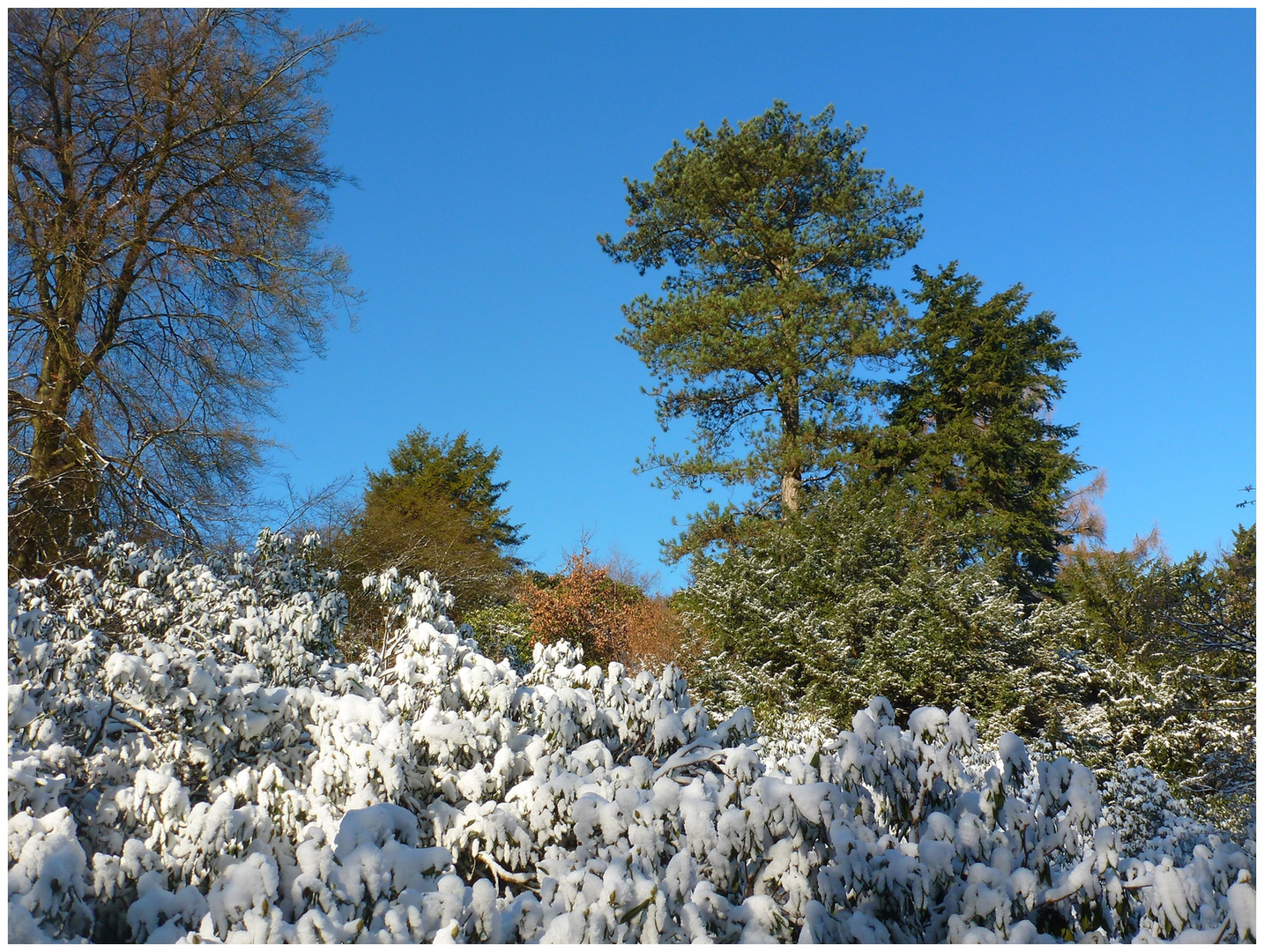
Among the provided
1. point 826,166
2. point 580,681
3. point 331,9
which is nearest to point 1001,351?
point 826,166

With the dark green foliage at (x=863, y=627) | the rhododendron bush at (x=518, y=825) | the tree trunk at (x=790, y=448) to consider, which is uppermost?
the tree trunk at (x=790, y=448)

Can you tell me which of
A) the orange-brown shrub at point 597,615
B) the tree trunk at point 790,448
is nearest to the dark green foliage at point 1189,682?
the tree trunk at point 790,448

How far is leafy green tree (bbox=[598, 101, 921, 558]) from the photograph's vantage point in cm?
1303

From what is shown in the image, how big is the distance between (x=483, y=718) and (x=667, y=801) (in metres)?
1.17

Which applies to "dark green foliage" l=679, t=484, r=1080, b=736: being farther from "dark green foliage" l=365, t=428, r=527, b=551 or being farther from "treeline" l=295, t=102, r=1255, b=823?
"dark green foliage" l=365, t=428, r=527, b=551

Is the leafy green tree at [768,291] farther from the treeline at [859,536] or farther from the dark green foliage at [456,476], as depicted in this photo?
the dark green foliage at [456,476]

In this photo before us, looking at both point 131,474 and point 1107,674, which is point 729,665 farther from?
point 131,474

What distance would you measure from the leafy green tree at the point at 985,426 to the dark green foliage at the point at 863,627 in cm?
344

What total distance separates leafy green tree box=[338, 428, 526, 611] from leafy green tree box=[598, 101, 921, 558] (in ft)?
11.7

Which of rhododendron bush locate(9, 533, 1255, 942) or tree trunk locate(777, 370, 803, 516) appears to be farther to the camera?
tree trunk locate(777, 370, 803, 516)

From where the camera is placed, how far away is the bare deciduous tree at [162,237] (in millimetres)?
7273

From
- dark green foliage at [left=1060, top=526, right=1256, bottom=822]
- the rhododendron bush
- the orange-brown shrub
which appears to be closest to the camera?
the rhododendron bush

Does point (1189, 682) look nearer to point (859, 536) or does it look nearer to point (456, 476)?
point (859, 536)

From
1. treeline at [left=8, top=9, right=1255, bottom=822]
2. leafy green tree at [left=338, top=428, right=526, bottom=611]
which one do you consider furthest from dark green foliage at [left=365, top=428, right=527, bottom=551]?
treeline at [left=8, top=9, right=1255, bottom=822]
